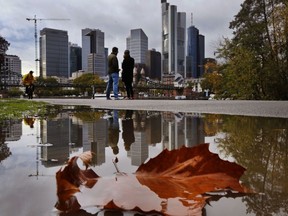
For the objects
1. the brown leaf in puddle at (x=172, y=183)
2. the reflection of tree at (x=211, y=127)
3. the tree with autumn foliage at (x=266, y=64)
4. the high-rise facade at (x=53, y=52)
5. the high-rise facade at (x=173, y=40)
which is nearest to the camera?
the brown leaf in puddle at (x=172, y=183)

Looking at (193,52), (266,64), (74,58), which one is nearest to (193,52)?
(193,52)

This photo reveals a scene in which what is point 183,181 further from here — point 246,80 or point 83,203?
point 246,80

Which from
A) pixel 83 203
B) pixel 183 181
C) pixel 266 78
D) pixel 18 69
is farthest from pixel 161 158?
pixel 18 69

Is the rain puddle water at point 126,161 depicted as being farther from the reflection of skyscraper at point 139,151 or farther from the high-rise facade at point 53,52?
the high-rise facade at point 53,52

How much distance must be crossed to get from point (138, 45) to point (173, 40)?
37.4m

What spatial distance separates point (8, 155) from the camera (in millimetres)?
2119

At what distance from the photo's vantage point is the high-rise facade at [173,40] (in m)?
153

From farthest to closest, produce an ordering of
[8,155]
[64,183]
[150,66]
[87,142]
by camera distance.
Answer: [150,66]
[87,142]
[8,155]
[64,183]

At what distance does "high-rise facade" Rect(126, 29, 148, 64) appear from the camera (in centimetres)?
12789

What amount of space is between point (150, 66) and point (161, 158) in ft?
425

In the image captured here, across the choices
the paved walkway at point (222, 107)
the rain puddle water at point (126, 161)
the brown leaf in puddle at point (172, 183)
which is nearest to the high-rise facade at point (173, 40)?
the paved walkway at point (222, 107)

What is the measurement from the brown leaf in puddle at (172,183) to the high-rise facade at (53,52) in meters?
134

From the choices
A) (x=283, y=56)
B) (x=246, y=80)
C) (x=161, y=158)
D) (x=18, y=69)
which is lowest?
(x=161, y=158)

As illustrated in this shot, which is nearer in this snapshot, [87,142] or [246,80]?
[87,142]
